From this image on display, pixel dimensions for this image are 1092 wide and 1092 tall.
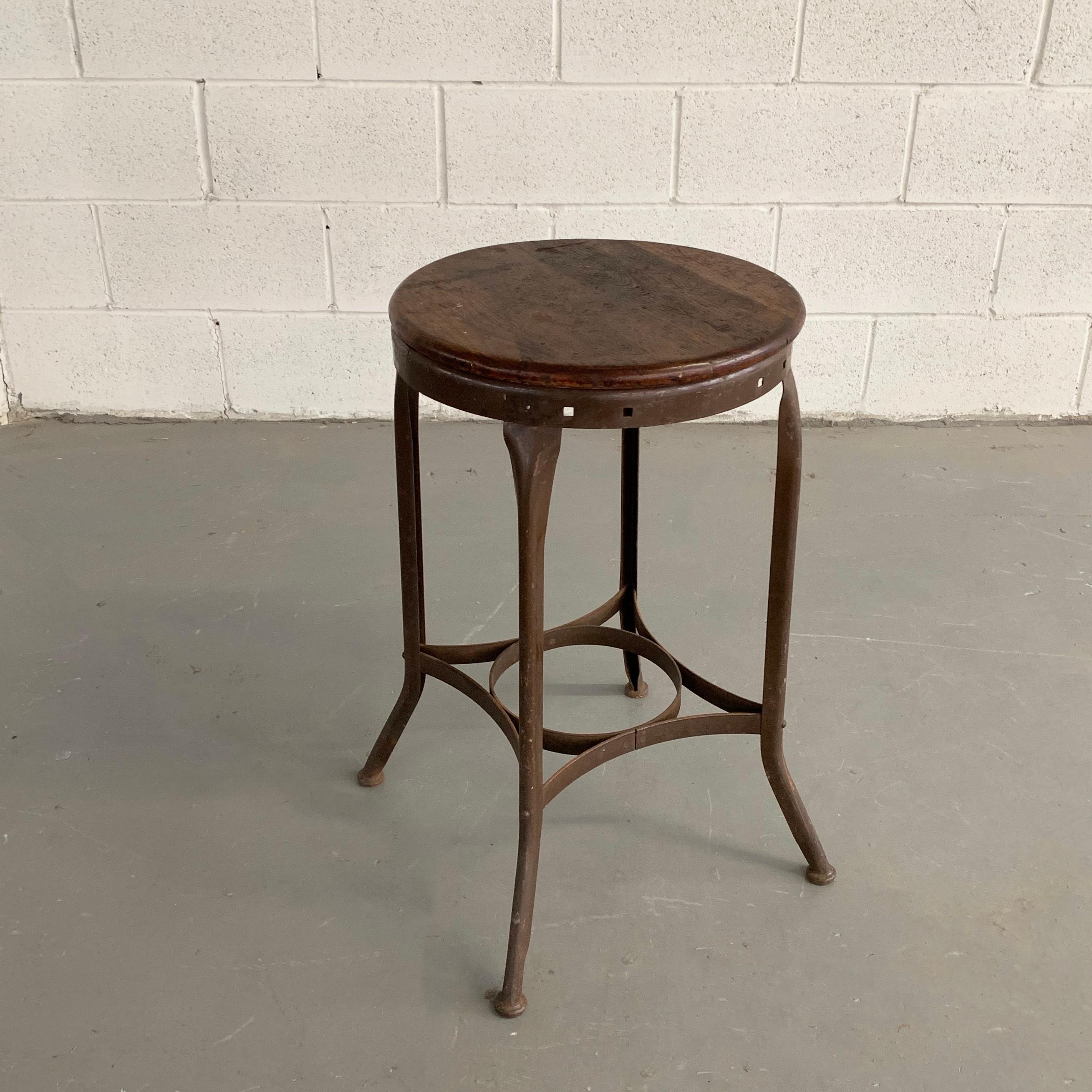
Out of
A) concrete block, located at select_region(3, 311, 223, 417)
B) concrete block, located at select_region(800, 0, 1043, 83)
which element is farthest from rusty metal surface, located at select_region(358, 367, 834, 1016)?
concrete block, located at select_region(3, 311, 223, 417)

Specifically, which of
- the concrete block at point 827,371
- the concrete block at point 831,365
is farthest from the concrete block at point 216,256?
the concrete block at point 831,365

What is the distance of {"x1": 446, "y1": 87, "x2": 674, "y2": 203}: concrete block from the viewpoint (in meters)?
2.88

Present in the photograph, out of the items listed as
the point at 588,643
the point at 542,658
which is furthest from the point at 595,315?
the point at 588,643

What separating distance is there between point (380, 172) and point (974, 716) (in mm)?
1911

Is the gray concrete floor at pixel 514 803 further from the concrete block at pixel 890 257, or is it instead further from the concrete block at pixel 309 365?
the concrete block at pixel 890 257

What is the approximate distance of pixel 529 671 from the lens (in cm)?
142

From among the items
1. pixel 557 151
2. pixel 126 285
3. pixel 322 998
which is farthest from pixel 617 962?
pixel 126 285

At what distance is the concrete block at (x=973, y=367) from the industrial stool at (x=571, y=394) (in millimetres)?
1533

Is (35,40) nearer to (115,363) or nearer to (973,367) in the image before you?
(115,363)

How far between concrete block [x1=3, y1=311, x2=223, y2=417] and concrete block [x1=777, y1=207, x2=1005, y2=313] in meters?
1.55

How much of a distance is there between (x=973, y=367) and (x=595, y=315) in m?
2.09

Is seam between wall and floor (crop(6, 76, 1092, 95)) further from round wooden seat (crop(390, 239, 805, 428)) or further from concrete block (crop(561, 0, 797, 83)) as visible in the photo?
round wooden seat (crop(390, 239, 805, 428))

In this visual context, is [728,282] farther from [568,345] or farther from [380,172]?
[380,172]

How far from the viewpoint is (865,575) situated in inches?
96.6
